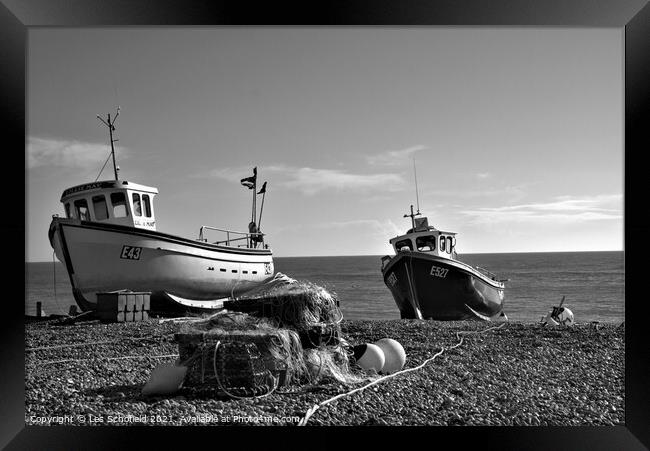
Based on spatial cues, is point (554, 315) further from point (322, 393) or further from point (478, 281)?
point (322, 393)

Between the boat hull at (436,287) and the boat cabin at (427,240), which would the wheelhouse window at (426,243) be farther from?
the boat hull at (436,287)

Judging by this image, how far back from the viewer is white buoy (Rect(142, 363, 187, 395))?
16.3 ft

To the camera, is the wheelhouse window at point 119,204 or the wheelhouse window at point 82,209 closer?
the wheelhouse window at point 119,204

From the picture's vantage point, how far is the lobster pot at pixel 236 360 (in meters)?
4.90

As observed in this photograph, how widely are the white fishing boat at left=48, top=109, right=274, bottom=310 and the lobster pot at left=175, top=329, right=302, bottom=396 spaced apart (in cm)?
787

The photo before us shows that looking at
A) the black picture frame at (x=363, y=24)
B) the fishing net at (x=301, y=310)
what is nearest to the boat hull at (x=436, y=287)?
the fishing net at (x=301, y=310)

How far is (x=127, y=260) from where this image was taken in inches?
490

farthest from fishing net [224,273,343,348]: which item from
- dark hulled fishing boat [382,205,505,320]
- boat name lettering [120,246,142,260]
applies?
dark hulled fishing boat [382,205,505,320]

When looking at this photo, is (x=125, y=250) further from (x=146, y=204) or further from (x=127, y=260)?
(x=146, y=204)

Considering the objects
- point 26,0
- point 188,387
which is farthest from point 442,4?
point 188,387

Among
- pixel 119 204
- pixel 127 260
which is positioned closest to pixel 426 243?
pixel 127 260

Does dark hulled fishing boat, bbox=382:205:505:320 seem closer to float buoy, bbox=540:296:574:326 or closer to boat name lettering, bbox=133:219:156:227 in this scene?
float buoy, bbox=540:296:574:326

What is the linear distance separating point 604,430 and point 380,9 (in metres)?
3.24

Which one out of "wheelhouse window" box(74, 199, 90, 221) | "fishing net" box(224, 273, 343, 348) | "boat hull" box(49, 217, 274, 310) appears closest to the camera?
"fishing net" box(224, 273, 343, 348)
